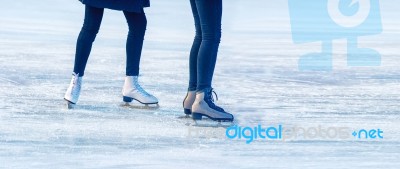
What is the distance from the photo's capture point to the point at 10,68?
494 inches

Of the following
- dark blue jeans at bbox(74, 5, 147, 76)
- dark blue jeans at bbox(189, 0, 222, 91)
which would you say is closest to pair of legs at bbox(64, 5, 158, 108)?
dark blue jeans at bbox(74, 5, 147, 76)

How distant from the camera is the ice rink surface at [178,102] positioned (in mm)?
7586

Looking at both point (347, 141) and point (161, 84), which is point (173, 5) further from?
point (347, 141)

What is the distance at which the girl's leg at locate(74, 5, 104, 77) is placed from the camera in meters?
9.84

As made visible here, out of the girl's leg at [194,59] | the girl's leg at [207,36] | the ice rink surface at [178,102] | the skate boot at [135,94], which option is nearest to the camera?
the ice rink surface at [178,102]

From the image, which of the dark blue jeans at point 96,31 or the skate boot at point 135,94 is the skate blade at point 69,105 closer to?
the dark blue jeans at point 96,31

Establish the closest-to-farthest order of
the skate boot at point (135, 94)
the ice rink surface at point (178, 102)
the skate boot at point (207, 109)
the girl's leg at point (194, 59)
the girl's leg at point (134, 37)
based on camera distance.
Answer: the ice rink surface at point (178, 102), the skate boot at point (207, 109), the girl's leg at point (194, 59), the girl's leg at point (134, 37), the skate boot at point (135, 94)

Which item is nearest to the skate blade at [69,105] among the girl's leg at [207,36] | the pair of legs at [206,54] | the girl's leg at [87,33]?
the girl's leg at [87,33]

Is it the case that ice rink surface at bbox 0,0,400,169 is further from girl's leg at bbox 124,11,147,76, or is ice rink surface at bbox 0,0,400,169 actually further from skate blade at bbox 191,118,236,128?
girl's leg at bbox 124,11,147,76

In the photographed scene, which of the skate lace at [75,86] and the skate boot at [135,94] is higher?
the skate lace at [75,86]

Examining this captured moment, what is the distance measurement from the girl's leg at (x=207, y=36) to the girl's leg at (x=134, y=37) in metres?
0.85

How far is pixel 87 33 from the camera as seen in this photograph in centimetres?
989

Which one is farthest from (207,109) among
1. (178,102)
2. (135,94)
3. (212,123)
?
(178,102)

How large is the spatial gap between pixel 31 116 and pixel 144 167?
Answer: 7.79 feet
